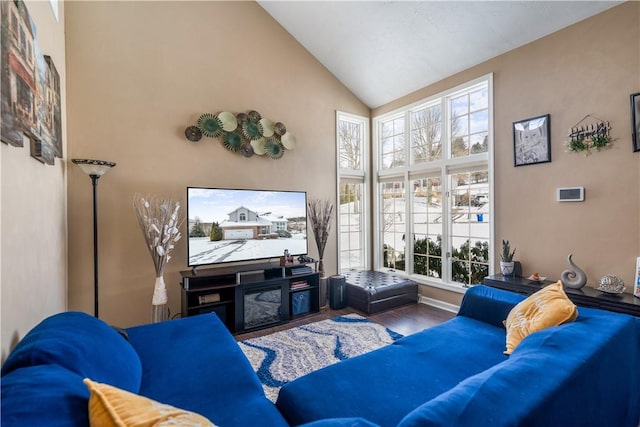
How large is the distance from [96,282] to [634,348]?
13.6 feet

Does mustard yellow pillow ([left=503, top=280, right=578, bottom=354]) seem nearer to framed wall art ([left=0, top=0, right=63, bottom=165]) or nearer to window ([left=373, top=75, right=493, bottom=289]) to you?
window ([left=373, top=75, right=493, bottom=289])

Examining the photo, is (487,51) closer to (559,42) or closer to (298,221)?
(559,42)

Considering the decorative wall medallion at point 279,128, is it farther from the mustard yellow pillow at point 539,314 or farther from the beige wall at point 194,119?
the mustard yellow pillow at point 539,314

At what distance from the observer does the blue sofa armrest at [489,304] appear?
2158 millimetres

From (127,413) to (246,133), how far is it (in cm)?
341

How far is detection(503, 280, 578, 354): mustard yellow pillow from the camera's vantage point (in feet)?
5.33

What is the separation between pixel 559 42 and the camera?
290 centimetres

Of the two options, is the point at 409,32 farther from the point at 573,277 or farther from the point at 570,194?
the point at 573,277

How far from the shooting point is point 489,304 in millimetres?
2250

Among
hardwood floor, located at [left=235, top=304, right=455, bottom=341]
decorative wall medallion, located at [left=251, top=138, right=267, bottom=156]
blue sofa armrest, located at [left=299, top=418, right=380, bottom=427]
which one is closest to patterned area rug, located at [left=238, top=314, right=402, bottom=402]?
hardwood floor, located at [left=235, top=304, right=455, bottom=341]

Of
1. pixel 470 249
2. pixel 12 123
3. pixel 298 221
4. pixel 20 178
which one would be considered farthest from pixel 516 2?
pixel 20 178

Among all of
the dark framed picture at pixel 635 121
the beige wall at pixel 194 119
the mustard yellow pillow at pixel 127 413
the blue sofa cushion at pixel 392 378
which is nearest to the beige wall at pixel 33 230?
the beige wall at pixel 194 119

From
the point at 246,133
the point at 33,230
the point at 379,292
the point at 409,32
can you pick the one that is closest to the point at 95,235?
the point at 33,230

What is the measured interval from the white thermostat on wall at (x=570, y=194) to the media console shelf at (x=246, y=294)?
2.89m
